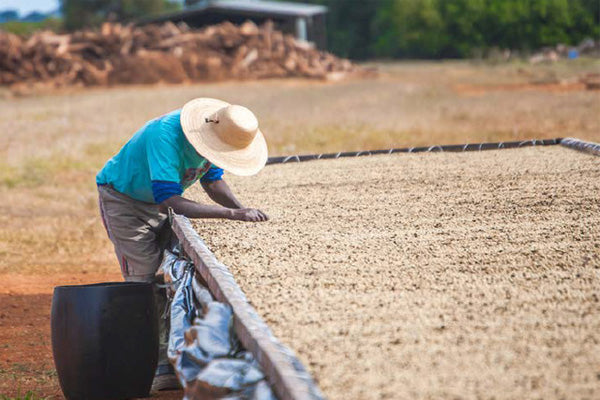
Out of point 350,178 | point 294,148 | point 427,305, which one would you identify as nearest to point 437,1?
point 294,148

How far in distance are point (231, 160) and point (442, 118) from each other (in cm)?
909

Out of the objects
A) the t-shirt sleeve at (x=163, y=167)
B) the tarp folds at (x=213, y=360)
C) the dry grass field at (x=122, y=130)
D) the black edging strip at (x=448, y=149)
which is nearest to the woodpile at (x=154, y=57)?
the dry grass field at (x=122, y=130)

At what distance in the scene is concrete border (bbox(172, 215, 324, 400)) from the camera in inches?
75.5

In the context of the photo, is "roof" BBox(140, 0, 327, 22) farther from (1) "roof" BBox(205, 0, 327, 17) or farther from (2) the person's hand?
(2) the person's hand

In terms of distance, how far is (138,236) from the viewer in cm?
388

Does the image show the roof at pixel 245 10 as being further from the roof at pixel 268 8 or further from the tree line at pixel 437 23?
the tree line at pixel 437 23

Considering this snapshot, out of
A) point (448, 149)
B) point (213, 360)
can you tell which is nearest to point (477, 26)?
point (448, 149)

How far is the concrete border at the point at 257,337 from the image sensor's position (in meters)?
1.92

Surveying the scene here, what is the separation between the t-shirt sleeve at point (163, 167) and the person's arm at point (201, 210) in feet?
0.12

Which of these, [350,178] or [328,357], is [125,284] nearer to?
[328,357]

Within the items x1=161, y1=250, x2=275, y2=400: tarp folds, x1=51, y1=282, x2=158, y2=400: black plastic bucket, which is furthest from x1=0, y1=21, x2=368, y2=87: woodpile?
x1=161, y1=250, x2=275, y2=400: tarp folds

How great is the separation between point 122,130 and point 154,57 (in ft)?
25.6

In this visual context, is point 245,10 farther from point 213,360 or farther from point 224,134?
point 213,360

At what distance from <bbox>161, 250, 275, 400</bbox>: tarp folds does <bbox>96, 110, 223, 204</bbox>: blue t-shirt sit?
1.91ft
